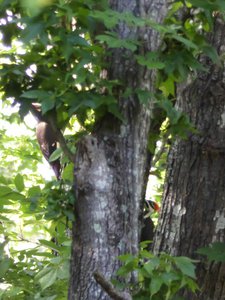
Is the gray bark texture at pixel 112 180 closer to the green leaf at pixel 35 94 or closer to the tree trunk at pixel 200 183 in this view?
the green leaf at pixel 35 94

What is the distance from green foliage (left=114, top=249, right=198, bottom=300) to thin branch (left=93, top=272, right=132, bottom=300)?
5 centimetres

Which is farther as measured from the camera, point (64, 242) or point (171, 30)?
point (64, 242)

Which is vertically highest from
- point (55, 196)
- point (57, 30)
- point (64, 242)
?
point (57, 30)

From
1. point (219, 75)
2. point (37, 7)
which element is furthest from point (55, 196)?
point (219, 75)

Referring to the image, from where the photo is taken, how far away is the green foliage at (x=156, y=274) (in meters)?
1.79

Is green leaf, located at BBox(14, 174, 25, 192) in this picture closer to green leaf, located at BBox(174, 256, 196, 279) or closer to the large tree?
the large tree

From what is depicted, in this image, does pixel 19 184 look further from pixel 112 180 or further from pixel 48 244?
pixel 112 180

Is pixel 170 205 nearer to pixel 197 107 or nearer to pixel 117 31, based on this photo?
pixel 197 107

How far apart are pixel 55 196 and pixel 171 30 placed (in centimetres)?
65

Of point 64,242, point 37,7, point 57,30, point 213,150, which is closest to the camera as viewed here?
point 37,7

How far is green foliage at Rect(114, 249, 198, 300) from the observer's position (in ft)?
5.86

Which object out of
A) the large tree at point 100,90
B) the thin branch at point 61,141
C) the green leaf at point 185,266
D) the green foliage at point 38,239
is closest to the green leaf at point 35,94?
the large tree at point 100,90

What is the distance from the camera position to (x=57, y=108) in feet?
6.37

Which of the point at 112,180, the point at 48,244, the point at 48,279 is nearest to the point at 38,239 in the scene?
the point at 48,244
